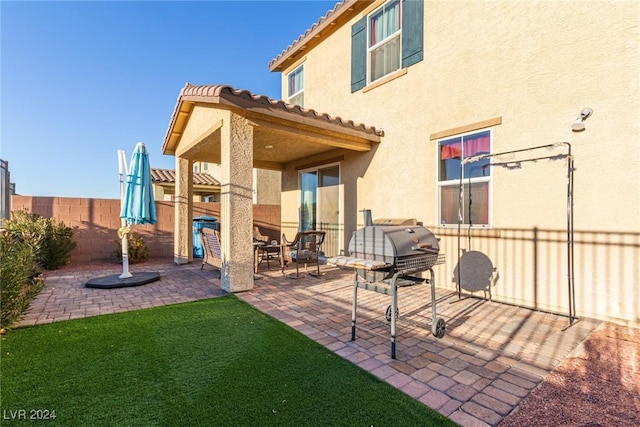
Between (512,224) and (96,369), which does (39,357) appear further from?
(512,224)

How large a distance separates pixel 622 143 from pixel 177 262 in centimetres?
1061

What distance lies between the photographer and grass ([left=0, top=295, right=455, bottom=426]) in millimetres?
2297

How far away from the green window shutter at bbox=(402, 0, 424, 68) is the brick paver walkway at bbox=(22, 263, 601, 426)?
5495 millimetres

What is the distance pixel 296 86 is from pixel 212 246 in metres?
7.74

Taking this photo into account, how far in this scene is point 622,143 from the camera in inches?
167

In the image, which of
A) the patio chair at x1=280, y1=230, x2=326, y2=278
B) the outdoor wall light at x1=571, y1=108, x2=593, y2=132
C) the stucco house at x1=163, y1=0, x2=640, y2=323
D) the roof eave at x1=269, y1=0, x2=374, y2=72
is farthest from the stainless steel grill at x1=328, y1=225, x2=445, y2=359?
the roof eave at x1=269, y1=0, x2=374, y2=72

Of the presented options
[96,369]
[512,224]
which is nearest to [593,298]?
[512,224]

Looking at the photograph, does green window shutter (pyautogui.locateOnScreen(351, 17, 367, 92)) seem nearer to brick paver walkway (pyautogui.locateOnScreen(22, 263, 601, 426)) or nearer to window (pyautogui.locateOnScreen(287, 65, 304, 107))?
window (pyautogui.locateOnScreen(287, 65, 304, 107))

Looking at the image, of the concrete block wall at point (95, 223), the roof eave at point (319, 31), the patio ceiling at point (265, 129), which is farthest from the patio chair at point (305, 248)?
the roof eave at point (319, 31)

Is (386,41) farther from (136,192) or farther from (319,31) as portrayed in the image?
(136,192)

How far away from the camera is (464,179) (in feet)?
20.2

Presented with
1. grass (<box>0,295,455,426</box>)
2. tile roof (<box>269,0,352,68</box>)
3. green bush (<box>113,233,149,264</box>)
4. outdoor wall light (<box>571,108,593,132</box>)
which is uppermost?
tile roof (<box>269,0,352,68</box>)

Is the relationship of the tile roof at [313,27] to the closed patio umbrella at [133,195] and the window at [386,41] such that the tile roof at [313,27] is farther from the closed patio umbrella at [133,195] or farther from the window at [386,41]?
the closed patio umbrella at [133,195]

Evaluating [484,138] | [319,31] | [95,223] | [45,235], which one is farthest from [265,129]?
[95,223]
